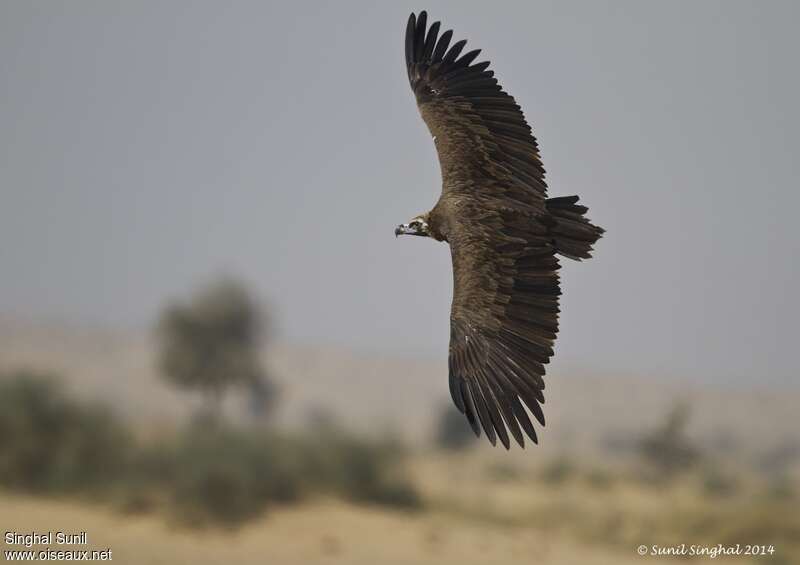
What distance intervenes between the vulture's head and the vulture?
0.03 metres

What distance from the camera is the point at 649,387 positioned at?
91312 millimetres

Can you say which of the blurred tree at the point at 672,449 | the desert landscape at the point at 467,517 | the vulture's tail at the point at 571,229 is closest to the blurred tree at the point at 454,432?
the desert landscape at the point at 467,517

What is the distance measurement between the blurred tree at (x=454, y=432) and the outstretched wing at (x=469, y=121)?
30856mm

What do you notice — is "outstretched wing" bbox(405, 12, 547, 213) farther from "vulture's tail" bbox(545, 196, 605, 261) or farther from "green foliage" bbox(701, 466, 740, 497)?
"green foliage" bbox(701, 466, 740, 497)

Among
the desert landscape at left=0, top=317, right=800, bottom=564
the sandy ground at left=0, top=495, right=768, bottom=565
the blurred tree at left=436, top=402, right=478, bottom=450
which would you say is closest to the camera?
the sandy ground at left=0, top=495, right=768, bottom=565

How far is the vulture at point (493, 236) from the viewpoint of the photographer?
827 centimetres

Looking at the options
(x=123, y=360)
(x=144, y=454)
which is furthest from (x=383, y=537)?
(x=123, y=360)

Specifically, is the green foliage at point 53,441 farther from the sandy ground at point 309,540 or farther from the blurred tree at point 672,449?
the blurred tree at point 672,449

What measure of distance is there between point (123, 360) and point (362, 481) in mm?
69782

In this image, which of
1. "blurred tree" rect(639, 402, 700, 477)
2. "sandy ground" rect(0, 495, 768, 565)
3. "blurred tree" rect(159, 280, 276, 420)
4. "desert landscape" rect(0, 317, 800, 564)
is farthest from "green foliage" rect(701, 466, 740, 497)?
"blurred tree" rect(159, 280, 276, 420)

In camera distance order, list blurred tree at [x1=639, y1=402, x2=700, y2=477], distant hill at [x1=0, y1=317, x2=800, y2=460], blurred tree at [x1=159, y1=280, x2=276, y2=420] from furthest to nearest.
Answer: distant hill at [x1=0, y1=317, x2=800, y2=460], blurred tree at [x1=159, y1=280, x2=276, y2=420], blurred tree at [x1=639, y1=402, x2=700, y2=477]

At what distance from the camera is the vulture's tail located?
9047 mm

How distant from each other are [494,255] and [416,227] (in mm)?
1553

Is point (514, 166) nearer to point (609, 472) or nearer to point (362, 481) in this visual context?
point (362, 481)
